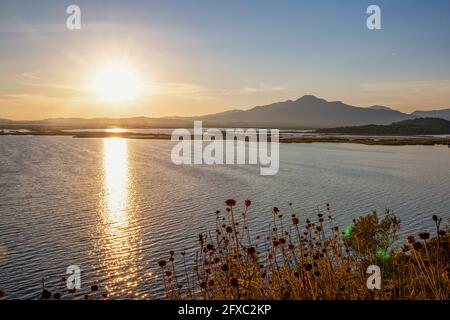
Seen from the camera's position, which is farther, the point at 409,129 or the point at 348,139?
the point at 409,129

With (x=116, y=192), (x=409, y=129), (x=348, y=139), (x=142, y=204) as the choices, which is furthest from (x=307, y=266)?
(x=409, y=129)

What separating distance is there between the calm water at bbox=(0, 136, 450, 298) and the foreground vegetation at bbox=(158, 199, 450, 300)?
2.12m

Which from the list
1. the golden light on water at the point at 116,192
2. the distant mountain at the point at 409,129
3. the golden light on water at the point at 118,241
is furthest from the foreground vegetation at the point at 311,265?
the distant mountain at the point at 409,129

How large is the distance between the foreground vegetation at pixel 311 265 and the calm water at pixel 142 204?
2125 millimetres

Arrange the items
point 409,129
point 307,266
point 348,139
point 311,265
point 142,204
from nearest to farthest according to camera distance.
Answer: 1. point 307,266
2. point 311,265
3. point 142,204
4. point 348,139
5. point 409,129

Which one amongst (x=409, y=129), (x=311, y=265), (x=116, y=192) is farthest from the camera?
(x=409, y=129)

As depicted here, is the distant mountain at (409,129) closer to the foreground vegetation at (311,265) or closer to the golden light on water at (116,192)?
the golden light on water at (116,192)

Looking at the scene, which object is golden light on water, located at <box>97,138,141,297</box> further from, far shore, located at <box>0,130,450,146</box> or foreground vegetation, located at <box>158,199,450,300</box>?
far shore, located at <box>0,130,450,146</box>

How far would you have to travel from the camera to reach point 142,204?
26969 mm

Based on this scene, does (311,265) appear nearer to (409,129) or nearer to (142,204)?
(142,204)

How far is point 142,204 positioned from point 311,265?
72.7 feet

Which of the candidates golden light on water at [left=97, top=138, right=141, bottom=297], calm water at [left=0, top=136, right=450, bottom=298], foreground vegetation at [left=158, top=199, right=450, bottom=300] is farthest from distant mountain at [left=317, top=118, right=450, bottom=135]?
foreground vegetation at [left=158, top=199, right=450, bottom=300]
